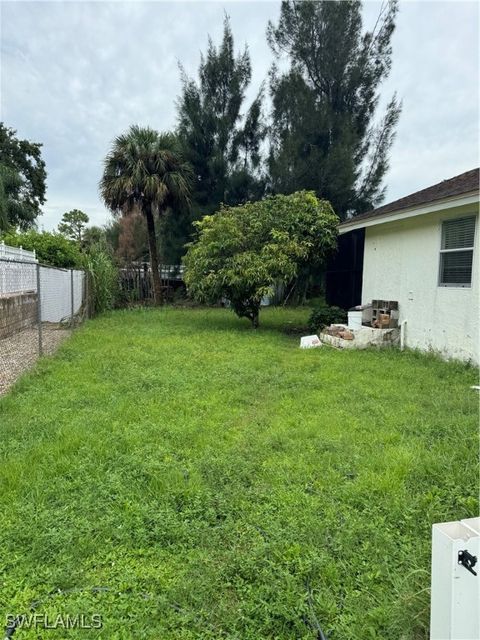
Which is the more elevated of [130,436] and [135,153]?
[135,153]

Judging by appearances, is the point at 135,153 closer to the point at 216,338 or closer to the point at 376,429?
the point at 216,338

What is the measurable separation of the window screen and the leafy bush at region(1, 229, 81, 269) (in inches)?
390

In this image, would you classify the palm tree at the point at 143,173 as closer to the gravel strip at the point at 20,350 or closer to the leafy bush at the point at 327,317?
the gravel strip at the point at 20,350

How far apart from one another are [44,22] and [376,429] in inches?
267

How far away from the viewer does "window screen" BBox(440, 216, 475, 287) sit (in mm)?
5684

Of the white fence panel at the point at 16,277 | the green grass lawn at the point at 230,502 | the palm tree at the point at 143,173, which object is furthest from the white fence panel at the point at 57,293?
the green grass lawn at the point at 230,502

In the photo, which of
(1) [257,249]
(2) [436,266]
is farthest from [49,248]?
(2) [436,266]

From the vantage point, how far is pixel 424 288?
6699 mm

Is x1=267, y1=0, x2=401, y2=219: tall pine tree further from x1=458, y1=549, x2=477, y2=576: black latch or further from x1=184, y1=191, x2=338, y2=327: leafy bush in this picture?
x1=458, y1=549, x2=477, y2=576: black latch

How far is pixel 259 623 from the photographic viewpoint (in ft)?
5.17

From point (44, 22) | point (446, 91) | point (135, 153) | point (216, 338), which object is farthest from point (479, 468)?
point (135, 153)

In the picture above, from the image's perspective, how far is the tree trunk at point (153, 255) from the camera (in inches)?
571

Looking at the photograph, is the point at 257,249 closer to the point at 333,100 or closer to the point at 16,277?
the point at 16,277

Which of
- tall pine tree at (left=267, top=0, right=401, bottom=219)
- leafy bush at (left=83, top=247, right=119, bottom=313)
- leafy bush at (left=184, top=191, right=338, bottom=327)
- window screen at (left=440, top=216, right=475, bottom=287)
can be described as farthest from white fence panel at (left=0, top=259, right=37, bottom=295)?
tall pine tree at (left=267, top=0, right=401, bottom=219)
